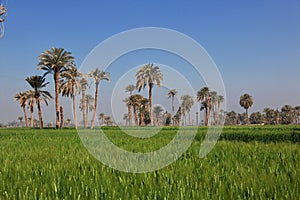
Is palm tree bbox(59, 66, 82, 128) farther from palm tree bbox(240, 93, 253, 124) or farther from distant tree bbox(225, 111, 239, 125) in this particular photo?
distant tree bbox(225, 111, 239, 125)

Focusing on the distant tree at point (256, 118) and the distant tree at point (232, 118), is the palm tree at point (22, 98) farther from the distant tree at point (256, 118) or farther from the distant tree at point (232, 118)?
the distant tree at point (232, 118)

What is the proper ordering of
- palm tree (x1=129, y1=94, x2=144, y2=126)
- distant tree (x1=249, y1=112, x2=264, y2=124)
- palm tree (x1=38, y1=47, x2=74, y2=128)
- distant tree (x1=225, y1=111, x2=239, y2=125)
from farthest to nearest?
distant tree (x1=225, y1=111, x2=239, y2=125)
distant tree (x1=249, y1=112, x2=264, y2=124)
palm tree (x1=129, y1=94, x2=144, y2=126)
palm tree (x1=38, y1=47, x2=74, y2=128)

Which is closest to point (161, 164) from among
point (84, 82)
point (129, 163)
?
point (129, 163)

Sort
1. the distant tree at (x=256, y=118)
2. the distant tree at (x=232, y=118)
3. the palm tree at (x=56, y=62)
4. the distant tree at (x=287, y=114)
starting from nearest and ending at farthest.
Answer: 1. the palm tree at (x=56, y=62)
2. the distant tree at (x=287, y=114)
3. the distant tree at (x=256, y=118)
4. the distant tree at (x=232, y=118)

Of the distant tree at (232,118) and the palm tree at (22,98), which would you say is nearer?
the palm tree at (22,98)

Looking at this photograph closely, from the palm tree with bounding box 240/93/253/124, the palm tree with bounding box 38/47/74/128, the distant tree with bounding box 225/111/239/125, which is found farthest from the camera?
the distant tree with bounding box 225/111/239/125

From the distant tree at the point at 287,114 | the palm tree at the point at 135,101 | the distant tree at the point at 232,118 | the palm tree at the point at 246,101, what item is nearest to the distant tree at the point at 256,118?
the distant tree at the point at 287,114

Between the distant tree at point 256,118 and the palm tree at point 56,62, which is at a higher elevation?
the palm tree at point 56,62

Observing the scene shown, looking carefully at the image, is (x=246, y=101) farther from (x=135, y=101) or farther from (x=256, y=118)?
(x=135, y=101)

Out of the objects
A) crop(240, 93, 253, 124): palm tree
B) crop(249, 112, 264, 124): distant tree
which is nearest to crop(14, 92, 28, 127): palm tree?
crop(240, 93, 253, 124): palm tree

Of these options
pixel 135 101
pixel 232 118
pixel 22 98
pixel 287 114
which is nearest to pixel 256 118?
pixel 287 114

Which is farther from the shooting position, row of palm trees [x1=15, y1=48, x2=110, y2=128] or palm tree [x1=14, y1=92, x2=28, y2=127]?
palm tree [x1=14, y1=92, x2=28, y2=127]

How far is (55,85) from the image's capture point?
1863 inches

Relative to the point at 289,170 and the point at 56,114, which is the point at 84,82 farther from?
the point at 289,170
